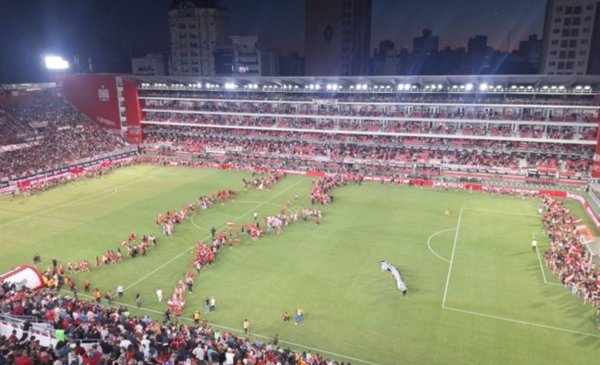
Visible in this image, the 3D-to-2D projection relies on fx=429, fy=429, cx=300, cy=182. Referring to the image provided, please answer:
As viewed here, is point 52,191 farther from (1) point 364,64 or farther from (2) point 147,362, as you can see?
(1) point 364,64

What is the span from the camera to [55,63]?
7431cm

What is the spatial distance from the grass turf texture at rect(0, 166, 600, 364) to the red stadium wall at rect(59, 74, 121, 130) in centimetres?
2818

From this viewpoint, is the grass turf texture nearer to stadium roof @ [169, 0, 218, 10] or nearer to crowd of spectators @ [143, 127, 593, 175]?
crowd of spectators @ [143, 127, 593, 175]

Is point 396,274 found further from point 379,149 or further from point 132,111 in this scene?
point 132,111

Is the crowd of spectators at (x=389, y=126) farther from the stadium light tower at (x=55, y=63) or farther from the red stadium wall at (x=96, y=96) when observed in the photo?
the stadium light tower at (x=55, y=63)

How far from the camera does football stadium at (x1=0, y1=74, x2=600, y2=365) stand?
19016mm

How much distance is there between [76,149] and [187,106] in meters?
18.9

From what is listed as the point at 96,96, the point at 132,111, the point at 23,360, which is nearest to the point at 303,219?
the point at 23,360

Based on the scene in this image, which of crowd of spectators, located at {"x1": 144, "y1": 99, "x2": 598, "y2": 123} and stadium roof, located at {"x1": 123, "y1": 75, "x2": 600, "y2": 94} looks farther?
crowd of spectators, located at {"x1": 144, "y1": 99, "x2": 598, "y2": 123}

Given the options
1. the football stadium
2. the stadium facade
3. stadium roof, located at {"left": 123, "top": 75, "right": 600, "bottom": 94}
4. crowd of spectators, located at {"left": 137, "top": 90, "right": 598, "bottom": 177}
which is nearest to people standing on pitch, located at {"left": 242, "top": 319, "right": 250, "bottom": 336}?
the football stadium

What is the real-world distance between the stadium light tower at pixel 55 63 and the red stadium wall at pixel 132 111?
16266 millimetres

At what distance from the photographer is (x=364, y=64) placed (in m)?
115

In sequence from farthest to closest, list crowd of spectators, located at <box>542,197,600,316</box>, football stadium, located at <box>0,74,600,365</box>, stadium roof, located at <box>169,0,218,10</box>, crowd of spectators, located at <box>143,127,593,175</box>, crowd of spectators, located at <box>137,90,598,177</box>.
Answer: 1. stadium roof, located at <box>169,0,218,10</box>
2. crowd of spectators, located at <box>137,90,598,177</box>
3. crowd of spectators, located at <box>143,127,593,175</box>
4. crowd of spectators, located at <box>542,197,600,316</box>
5. football stadium, located at <box>0,74,600,365</box>

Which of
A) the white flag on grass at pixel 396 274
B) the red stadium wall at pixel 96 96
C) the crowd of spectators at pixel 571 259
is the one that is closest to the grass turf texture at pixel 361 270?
the white flag on grass at pixel 396 274
